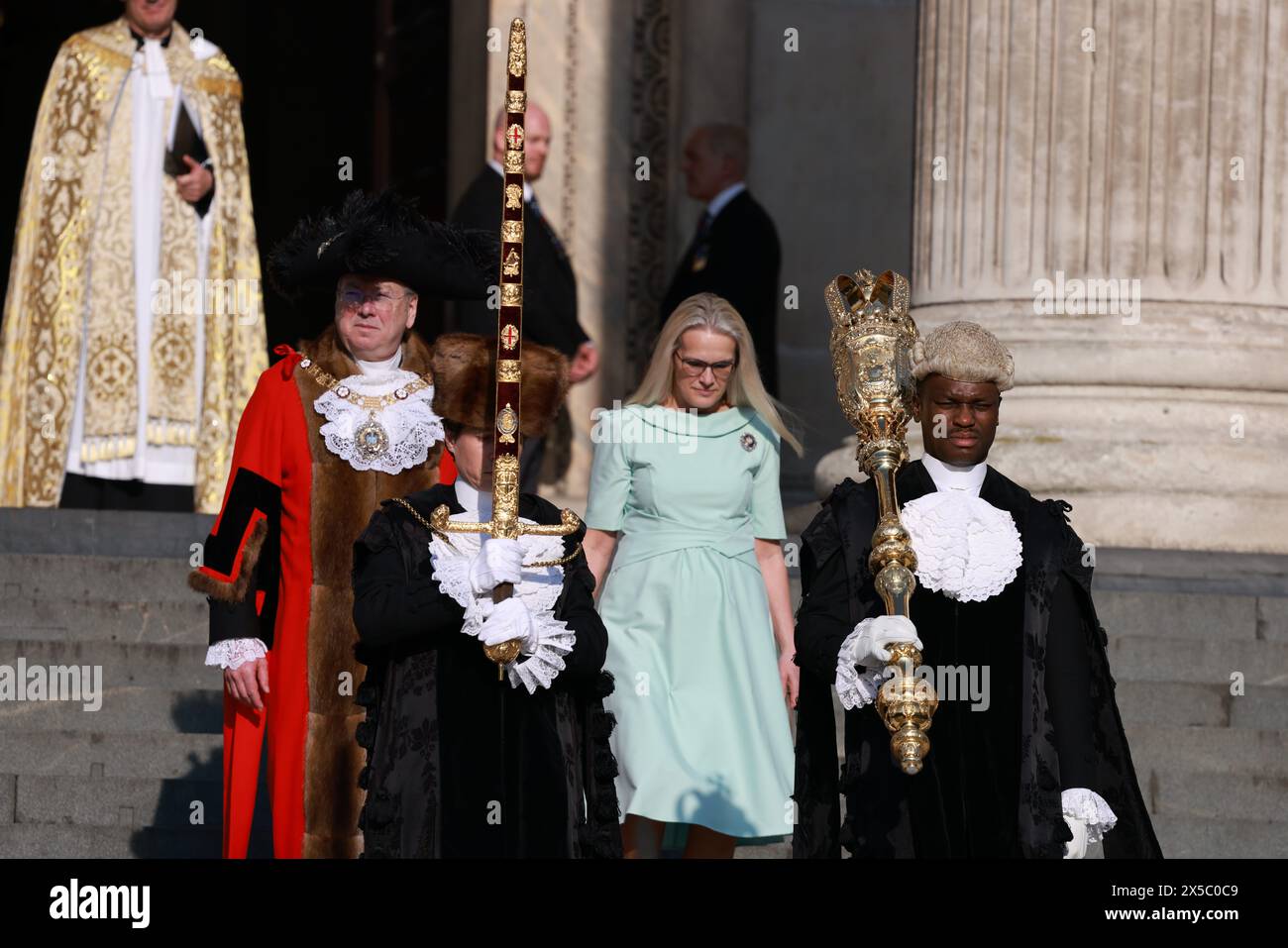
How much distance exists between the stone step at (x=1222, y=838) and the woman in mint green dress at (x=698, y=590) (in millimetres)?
1079

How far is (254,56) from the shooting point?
53.0 ft

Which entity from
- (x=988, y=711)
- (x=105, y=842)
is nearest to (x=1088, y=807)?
(x=988, y=711)

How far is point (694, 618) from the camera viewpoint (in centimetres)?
674

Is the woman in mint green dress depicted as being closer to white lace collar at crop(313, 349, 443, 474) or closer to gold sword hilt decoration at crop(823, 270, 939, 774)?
white lace collar at crop(313, 349, 443, 474)

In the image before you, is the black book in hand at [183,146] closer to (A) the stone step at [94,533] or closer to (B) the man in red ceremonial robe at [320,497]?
(A) the stone step at [94,533]

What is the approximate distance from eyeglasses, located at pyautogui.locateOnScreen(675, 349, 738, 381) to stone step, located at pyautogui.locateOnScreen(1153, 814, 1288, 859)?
5.59 feet

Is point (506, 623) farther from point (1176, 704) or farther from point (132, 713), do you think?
point (1176, 704)

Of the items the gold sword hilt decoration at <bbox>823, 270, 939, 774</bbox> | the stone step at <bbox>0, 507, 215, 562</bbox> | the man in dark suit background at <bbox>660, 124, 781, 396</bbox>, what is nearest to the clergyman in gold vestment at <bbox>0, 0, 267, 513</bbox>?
the stone step at <bbox>0, 507, 215, 562</bbox>

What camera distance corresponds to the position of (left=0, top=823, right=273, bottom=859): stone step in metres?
6.93
